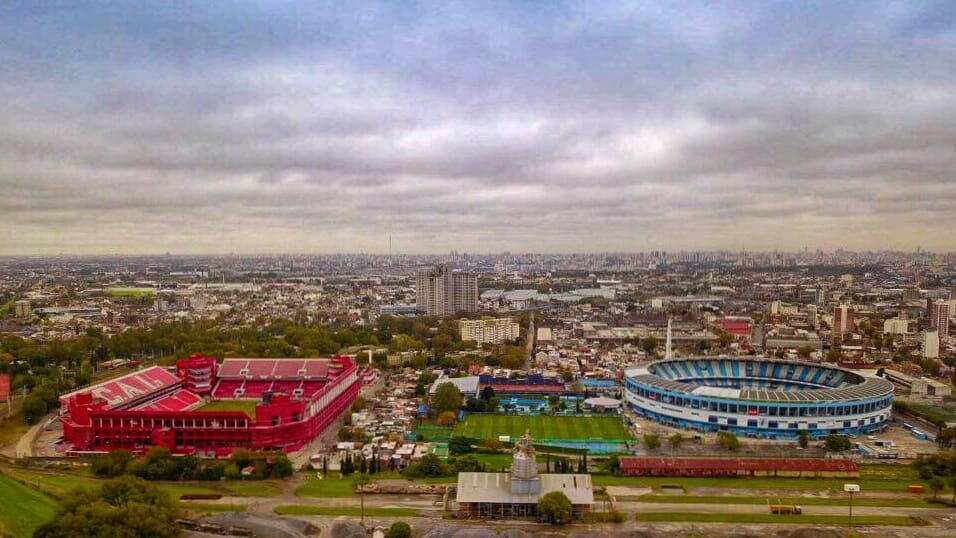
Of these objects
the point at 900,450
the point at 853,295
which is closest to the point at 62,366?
the point at 900,450

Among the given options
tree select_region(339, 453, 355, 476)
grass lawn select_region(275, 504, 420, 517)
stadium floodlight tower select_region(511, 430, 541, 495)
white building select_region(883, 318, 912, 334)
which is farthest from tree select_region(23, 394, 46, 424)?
white building select_region(883, 318, 912, 334)

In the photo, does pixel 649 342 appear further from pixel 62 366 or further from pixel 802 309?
A: pixel 62 366

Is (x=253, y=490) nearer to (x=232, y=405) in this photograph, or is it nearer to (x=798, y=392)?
(x=232, y=405)

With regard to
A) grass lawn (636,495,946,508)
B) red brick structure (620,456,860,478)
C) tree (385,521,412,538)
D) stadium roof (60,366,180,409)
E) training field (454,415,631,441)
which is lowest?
training field (454,415,631,441)

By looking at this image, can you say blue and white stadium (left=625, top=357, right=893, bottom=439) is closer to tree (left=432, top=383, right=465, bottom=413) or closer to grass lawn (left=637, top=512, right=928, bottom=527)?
tree (left=432, top=383, right=465, bottom=413)

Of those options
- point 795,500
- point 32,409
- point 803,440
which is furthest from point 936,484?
point 32,409

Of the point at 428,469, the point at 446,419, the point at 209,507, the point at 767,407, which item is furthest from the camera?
the point at 446,419

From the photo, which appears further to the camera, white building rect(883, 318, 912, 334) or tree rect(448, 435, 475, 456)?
white building rect(883, 318, 912, 334)
